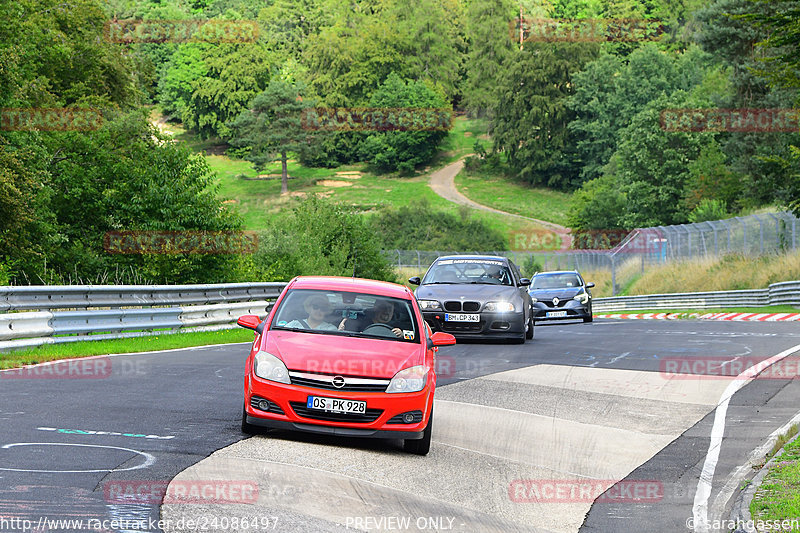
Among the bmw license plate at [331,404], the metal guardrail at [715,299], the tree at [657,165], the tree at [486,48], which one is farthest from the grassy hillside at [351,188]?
the bmw license plate at [331,404]

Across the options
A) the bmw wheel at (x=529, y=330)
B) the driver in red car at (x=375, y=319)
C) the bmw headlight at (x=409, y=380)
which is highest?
the driver in red car at (x=375, y=319)

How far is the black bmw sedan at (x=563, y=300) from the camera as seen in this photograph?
30172mm

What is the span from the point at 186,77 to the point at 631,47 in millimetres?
63225

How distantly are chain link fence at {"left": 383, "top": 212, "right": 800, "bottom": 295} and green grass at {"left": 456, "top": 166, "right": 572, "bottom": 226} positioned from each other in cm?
4102

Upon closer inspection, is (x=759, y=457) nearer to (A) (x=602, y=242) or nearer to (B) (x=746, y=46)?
(B) (x=746, y=46)

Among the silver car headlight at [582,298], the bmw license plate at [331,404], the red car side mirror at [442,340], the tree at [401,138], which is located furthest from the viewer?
the tree at [401,138]

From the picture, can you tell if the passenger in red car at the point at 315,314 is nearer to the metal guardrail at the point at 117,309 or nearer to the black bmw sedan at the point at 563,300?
the metal guardrail at the point at 117,309

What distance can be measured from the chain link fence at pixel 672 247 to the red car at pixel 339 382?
30082 mm

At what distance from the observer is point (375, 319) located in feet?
31.6

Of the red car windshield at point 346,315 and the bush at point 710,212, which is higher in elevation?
the red car windshield at point 346,315

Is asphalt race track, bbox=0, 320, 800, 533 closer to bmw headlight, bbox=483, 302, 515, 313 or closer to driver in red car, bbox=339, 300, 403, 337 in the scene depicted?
driver in red car, bbox=339, 300, 403, 337

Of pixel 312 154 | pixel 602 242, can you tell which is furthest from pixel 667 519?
pixel 312 154

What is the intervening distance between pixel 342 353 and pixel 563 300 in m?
22.1

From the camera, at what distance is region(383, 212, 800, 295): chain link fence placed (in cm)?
3984
